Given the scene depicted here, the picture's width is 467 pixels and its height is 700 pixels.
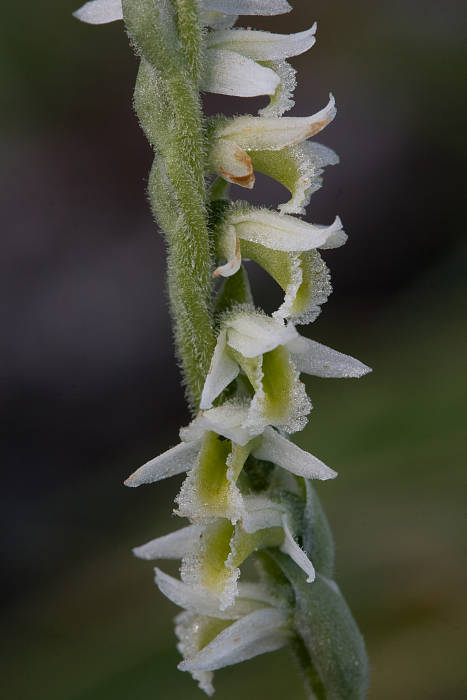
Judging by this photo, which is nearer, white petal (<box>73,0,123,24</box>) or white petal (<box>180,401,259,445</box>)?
white petal (<box>180,401,259,445</box>)

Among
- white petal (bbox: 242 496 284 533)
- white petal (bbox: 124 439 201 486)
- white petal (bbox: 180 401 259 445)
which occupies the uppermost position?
white petal (bbox: 180 401 259 445)

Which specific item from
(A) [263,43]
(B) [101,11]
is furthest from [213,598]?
(B) [101,11]

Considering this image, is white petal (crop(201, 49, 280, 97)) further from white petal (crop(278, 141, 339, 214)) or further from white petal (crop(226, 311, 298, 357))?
white petal (crop(226, 311, 298, 357))

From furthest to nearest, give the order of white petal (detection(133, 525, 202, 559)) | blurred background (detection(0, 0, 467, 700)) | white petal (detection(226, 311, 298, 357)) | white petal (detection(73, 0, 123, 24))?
1. blurred background (detection(0, 0, 467, 700))
2. white petal (detection(133, 525, 202, 559))
3. white petal (detection(73, 0, 123, 24))
4. white petal (detection(226, 311, 298, 357))

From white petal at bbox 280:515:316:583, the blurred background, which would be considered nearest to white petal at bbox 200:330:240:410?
white petal at bbox 280:515:316:583

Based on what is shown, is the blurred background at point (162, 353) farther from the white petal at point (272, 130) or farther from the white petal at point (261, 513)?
the white petal at point (272, 130)

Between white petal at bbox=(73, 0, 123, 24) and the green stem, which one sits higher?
white petal at bbox=(73, 0, 123, 24)

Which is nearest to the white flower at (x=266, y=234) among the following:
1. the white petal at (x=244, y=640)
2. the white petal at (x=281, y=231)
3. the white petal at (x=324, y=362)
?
the white petal at (x=281, y=231)
